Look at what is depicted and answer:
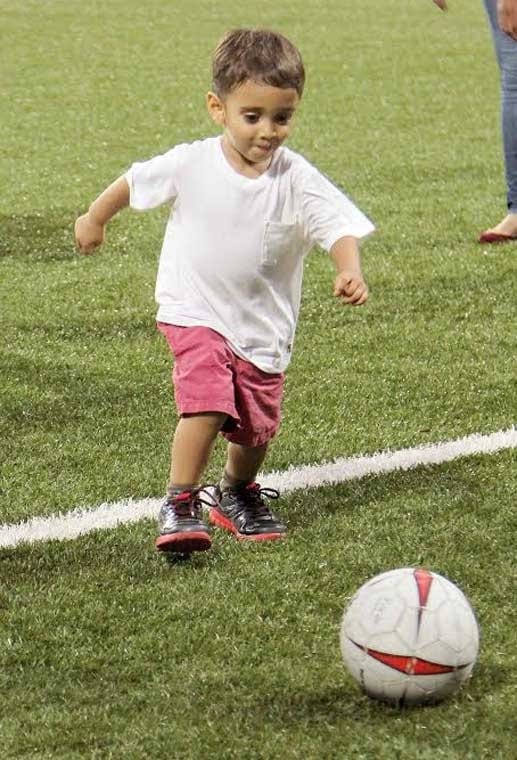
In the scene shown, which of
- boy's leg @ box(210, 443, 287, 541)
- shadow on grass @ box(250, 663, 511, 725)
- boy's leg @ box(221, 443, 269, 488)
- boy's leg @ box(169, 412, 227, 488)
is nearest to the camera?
shadow on grass @ box(250, 663, 511, 725)

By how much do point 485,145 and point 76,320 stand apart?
17.4 feet

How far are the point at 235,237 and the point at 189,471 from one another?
66cm

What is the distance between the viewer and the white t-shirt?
4.39 meters

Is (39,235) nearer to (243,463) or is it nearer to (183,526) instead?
(243,463)

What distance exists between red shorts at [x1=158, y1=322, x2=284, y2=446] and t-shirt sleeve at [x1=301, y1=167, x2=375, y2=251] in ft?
1.34

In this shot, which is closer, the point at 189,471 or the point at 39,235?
the point at 189,471

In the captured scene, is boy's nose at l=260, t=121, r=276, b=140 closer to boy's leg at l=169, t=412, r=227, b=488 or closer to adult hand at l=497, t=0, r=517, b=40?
boy's leg at l=169, t=412, r=227, b=488

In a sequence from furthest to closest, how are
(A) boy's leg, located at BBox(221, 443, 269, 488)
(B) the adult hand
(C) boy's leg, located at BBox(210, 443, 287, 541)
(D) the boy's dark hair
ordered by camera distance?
(B) the adult hand < (A) boy's leg, located at BBox(221, 443, 269, 488) < (C) boy's leg, located at BBox(210, 443, 287, 541) < (D) the boy's dark hair

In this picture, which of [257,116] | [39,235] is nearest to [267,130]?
[257,116]

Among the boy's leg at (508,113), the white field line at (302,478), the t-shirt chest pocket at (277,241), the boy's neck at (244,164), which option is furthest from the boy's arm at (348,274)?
the boy's leg at (508,113)

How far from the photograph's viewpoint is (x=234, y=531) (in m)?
4.53

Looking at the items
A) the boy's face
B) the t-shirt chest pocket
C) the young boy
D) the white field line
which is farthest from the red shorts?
the boy's face

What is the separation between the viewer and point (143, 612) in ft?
12.8

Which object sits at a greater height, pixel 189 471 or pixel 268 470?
pixel 189 471
